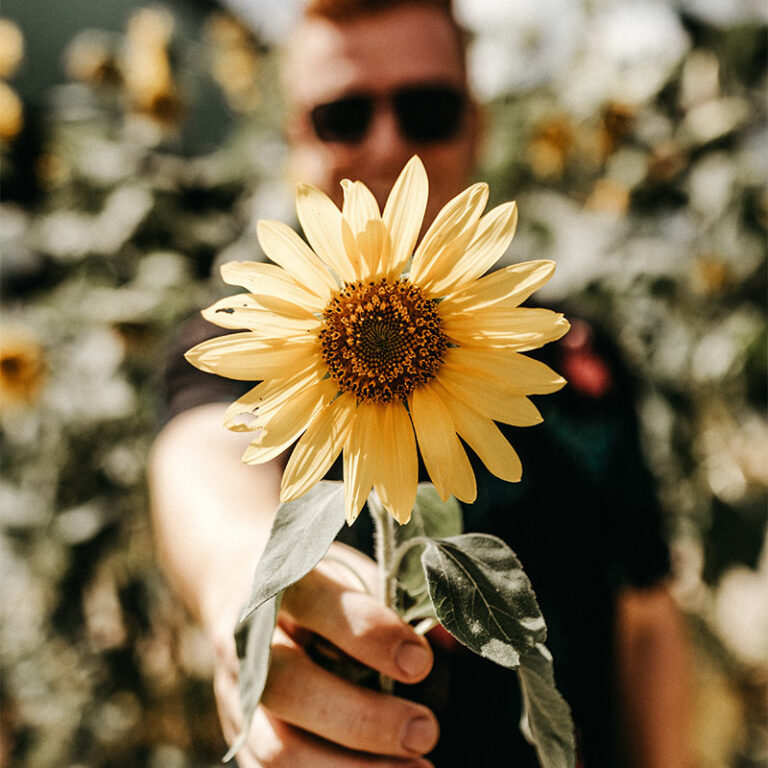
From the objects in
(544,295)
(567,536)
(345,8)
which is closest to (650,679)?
(567,536)

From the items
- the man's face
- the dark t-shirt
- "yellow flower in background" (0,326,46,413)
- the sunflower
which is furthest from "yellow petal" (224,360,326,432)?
"yellow flower in background" (0,326,46,413)

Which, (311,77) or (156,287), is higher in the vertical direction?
(311,77)

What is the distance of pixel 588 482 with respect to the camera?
0.69 meters

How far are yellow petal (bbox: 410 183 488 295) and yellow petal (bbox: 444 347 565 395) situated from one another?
33mm

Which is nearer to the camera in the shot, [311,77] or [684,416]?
[311,77]

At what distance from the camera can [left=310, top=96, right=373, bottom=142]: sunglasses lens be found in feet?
2.27

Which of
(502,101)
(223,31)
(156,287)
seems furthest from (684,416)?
(223,31)

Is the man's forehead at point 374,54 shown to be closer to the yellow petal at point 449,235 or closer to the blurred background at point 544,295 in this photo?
the blurred background at point 544,295

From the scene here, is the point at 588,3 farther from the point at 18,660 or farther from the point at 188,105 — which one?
the point at 18,660

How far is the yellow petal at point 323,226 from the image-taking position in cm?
24

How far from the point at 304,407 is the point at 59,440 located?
124 cm

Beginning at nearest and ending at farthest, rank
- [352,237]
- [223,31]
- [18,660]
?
1. [352,237]
2. [18,660]
3. [223,31]

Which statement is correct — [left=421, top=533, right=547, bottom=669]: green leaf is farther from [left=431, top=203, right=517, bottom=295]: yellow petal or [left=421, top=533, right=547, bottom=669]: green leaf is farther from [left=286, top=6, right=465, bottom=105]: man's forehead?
[left=286, top=6, right=465, bottom=105]: man's forehead

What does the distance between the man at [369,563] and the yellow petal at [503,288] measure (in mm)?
64
